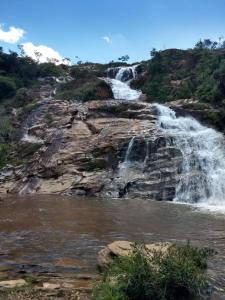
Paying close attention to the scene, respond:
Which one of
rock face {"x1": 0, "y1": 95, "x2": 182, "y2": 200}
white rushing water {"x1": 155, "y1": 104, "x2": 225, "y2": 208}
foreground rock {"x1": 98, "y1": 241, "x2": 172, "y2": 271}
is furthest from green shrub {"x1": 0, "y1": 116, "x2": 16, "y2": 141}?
foreground rock {"x1": 98, "y1": 241, "x2": 172, "y2": 271}

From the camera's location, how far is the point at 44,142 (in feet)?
125

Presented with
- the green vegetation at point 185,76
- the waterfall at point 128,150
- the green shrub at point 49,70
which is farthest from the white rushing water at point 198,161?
the green shrub at point 49,70

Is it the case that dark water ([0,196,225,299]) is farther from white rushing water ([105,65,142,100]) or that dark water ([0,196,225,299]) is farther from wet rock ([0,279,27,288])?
white rushing water ([105,65,142,100])

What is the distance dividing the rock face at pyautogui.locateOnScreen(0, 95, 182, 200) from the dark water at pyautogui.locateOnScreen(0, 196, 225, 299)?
3159 mm

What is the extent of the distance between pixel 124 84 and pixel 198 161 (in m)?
26.0

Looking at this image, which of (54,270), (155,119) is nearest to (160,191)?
(155,119)

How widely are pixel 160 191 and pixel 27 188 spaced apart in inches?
385

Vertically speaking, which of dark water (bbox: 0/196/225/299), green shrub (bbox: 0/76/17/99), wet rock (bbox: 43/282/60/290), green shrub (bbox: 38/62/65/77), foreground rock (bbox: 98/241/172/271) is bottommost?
dark water (bbox: 0/196/225/299)

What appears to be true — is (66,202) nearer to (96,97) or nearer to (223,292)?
(223,292)

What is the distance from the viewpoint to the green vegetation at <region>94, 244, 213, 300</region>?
935 centimetres

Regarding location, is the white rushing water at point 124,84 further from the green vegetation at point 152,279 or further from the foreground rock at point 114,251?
the green vegetation at point 152,279

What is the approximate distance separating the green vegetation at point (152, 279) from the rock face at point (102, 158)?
740 inches

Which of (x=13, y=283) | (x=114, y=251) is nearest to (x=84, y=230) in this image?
(x=114, y=251)

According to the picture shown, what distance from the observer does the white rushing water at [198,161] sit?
92.0 ft
